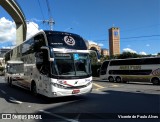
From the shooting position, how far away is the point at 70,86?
44.7 ft

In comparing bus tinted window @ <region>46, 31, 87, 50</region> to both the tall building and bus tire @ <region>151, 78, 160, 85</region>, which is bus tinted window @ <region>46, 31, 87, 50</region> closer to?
bus tire @ <region>151, 78, 160, 85</region>

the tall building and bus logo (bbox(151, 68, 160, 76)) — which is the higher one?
the tall building

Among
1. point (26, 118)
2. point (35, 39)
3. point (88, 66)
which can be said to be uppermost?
point (35, 39)

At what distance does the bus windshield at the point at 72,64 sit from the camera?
13.6 meters

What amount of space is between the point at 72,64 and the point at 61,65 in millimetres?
628

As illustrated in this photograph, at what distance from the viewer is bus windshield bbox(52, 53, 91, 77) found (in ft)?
44.7

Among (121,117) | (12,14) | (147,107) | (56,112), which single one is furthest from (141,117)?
(12,14)

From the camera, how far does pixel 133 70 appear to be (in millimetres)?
31484

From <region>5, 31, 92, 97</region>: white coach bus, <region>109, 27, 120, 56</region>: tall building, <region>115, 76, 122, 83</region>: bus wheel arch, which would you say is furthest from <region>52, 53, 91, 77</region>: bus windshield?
<region>109, 27, 120, 56</region>: tall building

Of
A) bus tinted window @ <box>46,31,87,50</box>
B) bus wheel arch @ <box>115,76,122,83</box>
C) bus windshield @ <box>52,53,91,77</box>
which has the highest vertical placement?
bus tinted window @ <box>46,31,87,50</box>

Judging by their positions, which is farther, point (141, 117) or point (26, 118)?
point (26, 118)

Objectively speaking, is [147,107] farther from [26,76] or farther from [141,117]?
[26,76]

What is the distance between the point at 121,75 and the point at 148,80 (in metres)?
4.44

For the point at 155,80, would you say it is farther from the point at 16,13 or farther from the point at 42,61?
the point at 16,13
